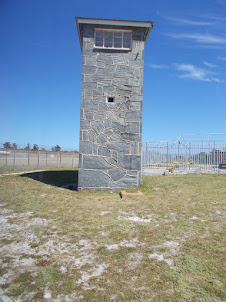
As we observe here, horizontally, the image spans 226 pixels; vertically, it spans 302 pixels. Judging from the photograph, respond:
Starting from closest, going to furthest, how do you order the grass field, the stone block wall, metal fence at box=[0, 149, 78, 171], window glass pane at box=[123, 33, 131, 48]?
1. the grass field
2. the stone block wall
3. window glass pane at box=[123, 33, 131, 48]
4. metal fence at box=[0, 149, 78, 171]

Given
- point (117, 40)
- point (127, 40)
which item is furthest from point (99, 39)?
point (127, 40)

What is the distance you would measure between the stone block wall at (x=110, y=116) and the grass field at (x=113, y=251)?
6.66ft

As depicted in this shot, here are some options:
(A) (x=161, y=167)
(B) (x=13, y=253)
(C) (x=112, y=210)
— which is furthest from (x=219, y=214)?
(A) (x=161, y=167)

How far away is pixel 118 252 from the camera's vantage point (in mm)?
2801

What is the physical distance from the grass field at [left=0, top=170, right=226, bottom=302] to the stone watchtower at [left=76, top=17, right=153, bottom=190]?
2.08 metres

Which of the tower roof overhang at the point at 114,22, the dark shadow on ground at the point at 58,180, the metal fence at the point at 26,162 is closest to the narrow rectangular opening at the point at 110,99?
the tower roof overhang at the point at 114,22

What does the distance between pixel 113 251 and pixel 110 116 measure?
5.24m

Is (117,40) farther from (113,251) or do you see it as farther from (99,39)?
(113,251)

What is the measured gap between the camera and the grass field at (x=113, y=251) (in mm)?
2055

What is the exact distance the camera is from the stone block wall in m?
7.29

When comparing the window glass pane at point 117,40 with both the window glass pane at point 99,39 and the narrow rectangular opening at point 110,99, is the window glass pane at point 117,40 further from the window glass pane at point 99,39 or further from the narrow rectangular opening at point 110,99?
the narrow rectangular opening at point 110,99

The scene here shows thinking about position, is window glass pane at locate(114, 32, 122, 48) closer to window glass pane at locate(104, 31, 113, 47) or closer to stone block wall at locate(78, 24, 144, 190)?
window glass pane at locate(104, 31, 113, 47)

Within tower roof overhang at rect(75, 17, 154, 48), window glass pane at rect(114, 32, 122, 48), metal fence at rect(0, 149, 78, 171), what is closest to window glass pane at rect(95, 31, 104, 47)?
tower roof overhang at rect(75, 17, 154, 48)

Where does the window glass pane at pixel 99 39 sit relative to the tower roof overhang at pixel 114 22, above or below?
below
